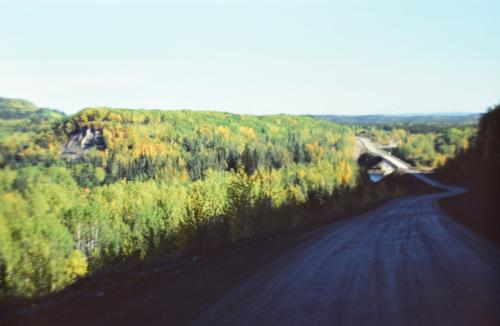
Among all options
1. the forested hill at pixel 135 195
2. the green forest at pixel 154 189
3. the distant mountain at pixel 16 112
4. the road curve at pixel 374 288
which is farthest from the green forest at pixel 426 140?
the distant mountain at pixel 16 112

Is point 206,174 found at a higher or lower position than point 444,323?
lower

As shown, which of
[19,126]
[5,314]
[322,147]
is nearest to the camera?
[5,314]

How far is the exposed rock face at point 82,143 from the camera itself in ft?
444

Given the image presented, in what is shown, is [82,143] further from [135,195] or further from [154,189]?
[135,195]

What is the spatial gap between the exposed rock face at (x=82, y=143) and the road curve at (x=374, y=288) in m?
127

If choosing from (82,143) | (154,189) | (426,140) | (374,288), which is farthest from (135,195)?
(374,288)

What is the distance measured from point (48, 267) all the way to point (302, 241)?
2779 centimetres

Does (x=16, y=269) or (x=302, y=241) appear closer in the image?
(x=302, y=241)

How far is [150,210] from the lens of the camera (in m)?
72.2

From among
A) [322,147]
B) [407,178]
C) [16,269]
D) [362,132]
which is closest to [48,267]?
[16,269]

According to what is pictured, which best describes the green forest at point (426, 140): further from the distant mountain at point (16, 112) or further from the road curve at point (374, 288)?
the distant mountain at point (16, 112)

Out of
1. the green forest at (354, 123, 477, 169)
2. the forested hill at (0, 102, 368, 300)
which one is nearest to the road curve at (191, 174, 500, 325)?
the forested hill at (0, 102, 368, 300)

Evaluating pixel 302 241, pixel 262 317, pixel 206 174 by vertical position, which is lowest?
pixel 206 174

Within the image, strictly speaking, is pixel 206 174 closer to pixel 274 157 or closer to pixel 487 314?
pixel 274 157
